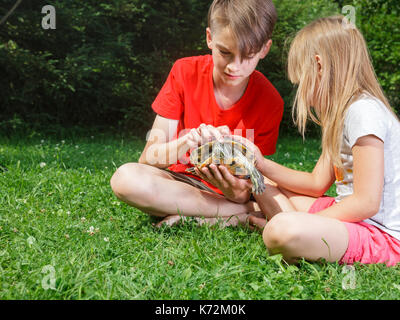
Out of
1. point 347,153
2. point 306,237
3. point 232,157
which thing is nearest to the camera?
point 306,237

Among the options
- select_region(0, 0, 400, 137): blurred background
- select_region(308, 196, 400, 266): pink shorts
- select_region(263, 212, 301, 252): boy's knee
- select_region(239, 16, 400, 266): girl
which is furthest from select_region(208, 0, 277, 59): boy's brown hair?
select_region(0, 0, 400, 137): blurred background

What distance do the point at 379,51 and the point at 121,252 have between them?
7.86 metres

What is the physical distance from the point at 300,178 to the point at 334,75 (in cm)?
66

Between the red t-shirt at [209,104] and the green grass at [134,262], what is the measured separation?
0.67 metres

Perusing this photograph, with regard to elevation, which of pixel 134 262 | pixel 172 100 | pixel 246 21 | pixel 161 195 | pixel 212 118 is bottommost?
pixel 134 262

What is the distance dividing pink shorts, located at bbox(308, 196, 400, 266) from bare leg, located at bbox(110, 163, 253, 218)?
0.85m

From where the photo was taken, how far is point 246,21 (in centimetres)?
226

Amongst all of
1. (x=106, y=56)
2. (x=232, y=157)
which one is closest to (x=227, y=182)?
(x=232, y=157)

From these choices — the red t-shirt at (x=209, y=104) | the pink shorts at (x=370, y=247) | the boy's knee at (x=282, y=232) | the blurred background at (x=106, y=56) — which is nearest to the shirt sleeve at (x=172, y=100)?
the red t-shirt at (x=209, y=104)

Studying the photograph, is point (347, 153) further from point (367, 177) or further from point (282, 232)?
point (282, 232)

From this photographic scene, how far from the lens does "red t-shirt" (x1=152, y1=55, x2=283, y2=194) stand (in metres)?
2.65

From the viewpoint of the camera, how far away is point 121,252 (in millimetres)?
2053

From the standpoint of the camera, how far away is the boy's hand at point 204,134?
7.11 feet
